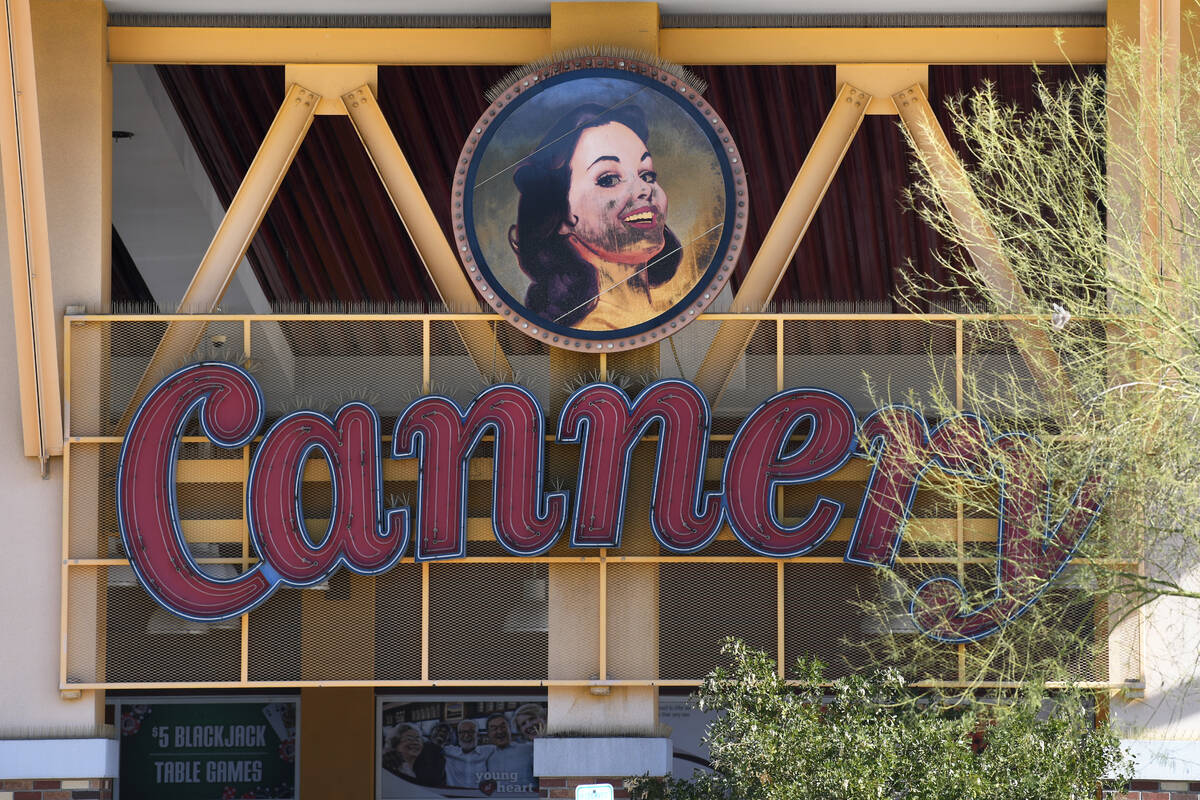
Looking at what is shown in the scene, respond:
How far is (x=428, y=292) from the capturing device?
1856 centimetres

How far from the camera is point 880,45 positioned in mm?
14047

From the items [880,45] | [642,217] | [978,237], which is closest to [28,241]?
[642,217]

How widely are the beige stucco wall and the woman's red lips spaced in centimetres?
481

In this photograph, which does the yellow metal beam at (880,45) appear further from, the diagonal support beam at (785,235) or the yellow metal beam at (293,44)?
the yellow metal beam at (293,44)

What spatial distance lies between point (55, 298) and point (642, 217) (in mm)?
5323

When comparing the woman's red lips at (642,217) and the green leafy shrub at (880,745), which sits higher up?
the woman's red lips at (642,217)

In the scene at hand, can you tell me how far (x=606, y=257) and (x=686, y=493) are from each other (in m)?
2.26

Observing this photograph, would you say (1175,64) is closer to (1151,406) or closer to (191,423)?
(1151,406)

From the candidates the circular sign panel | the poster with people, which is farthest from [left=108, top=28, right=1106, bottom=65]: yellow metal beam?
the poster with people

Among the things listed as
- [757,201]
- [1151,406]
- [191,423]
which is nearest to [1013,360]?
[1151,406]

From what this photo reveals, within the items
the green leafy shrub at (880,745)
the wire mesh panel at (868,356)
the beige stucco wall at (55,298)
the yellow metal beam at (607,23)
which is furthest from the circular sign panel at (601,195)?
the green leafy shrub at (880,745)

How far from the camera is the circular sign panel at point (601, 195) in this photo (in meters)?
13.6

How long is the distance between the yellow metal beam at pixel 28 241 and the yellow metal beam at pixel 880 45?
5.60m

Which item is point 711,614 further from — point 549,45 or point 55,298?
point 55,298
